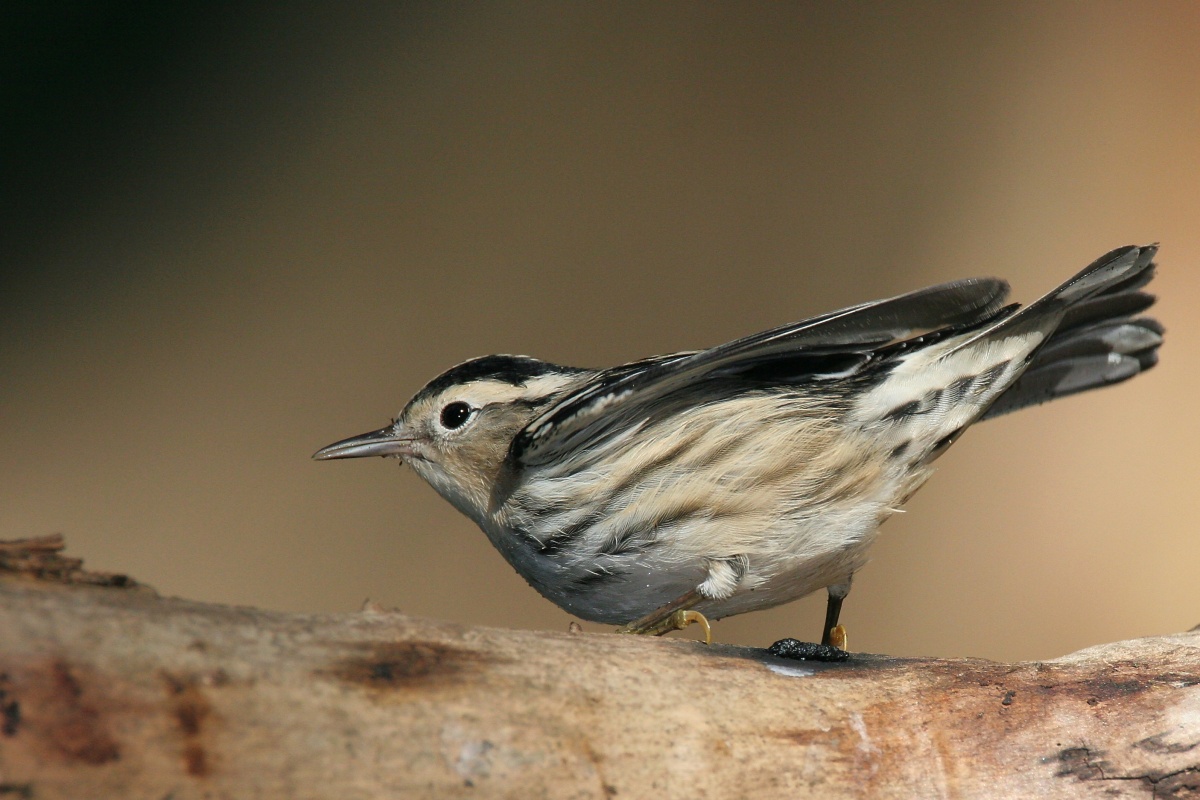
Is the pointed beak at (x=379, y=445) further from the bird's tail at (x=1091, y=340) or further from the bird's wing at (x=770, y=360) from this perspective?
the bird's tail at (x=1091, y=340)

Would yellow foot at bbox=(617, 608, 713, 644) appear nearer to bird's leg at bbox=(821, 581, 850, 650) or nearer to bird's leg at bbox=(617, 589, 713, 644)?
bird's leg at bbox=(617, 589, 713, 644)

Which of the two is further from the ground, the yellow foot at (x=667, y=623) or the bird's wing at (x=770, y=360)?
the bird's wing at (x=770, y=360)

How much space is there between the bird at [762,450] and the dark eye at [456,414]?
39 centimetres

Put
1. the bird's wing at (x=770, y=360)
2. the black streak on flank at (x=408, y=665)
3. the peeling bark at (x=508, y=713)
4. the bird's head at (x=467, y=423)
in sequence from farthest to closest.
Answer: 1. the bird's head at (x=467, y=423)
2. the bird's wing at (x=770, y=360)
3. the black streak on flank at (x=408, y=665)
4. the peeling bark at (x=508, y=713)

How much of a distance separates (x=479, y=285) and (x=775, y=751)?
8.57ft

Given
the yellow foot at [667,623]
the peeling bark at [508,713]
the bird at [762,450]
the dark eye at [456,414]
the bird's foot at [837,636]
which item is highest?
the dark eye at [456,414]

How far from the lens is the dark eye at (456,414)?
2.49 meters

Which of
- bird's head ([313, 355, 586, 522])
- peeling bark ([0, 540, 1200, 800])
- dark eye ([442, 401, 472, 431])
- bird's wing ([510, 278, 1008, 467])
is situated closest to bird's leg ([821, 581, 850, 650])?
bird's wing ([510, 278, 1008, 467])

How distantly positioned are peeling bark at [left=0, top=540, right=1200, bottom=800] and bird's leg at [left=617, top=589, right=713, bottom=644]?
1.30 ft

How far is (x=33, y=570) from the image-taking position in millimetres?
1149

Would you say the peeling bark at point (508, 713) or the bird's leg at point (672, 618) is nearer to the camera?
the peeling bark at point (508, 713)

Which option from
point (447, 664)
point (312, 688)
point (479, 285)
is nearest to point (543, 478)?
point (447, 664)

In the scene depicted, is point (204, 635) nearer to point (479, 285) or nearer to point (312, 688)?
point (312, 688)

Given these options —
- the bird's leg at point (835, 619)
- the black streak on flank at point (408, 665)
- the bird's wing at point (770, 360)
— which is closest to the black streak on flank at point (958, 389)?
the bird's wing at point (770, 360)
